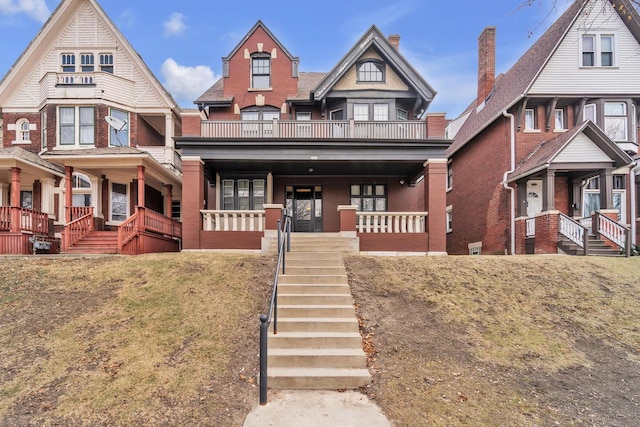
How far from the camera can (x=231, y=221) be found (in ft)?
43.8

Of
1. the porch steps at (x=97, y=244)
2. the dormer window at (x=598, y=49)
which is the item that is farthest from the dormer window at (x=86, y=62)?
the dormer window at (x=598, y=49)

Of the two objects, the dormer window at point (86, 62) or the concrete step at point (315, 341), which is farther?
the dormer window at point (86, 62)

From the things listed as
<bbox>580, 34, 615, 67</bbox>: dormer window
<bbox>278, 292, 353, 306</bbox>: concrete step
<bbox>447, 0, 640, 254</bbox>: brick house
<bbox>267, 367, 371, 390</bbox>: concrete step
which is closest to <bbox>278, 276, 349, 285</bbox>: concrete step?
<bbox>278, 292, 353, 306</bbox>: concrete step

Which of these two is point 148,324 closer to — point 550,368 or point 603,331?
A: point 550,368

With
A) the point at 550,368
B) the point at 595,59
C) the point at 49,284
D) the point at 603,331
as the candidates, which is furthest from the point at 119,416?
the point at 595,59

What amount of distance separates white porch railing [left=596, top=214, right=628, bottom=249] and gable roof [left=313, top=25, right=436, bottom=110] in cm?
853

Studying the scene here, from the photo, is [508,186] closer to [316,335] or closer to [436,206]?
[436,206]

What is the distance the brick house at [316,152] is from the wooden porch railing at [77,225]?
13.7ft

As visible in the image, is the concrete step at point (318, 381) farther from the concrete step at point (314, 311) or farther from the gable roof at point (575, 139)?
the gable roof at point (575, 139)

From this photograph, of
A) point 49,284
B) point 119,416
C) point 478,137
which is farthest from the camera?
point 478,137

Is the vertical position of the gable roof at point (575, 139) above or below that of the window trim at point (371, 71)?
below

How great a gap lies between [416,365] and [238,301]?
383 centimetres

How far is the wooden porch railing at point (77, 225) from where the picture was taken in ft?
41.9

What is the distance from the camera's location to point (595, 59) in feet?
52.3
